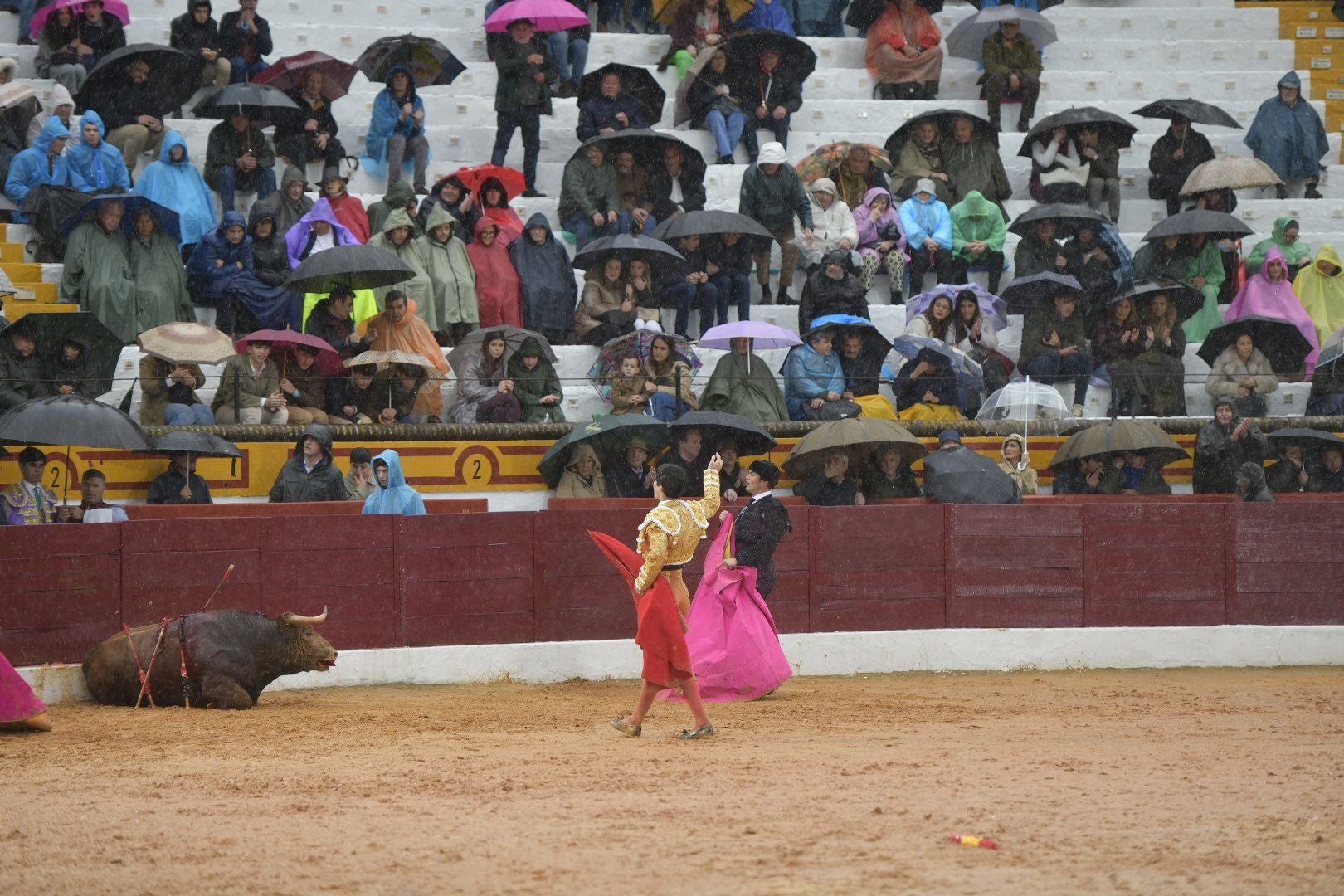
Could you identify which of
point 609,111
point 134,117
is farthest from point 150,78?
point 609,111

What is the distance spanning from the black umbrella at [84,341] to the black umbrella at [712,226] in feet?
15.2

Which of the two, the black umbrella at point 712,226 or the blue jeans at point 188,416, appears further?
the black umbrella at point 712,226

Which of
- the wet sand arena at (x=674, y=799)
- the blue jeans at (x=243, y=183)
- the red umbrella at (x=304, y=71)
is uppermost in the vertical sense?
the red umbrella at (x=304, y=71)

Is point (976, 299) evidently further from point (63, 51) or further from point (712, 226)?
point (63, 51)

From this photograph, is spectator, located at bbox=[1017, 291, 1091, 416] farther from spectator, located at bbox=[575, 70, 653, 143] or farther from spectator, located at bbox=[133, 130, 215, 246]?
spectator, located at bbox=[133, 130, 215, 246]

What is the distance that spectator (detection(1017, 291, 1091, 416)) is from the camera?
1516 cm

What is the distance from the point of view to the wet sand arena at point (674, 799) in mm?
6305

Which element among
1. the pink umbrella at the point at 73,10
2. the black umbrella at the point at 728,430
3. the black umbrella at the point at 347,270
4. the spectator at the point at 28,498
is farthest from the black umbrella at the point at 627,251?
the pink umbrella at the point at 73,10

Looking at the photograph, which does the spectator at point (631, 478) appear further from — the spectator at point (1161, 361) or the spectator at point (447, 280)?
the spectator at point (1161, 361)

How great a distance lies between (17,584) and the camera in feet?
37.0

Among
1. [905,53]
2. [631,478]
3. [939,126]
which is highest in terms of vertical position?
[905,53]

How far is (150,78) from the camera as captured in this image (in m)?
15.9

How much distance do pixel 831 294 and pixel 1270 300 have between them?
4238 millimetres

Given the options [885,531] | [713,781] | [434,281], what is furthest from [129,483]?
[713,781]
